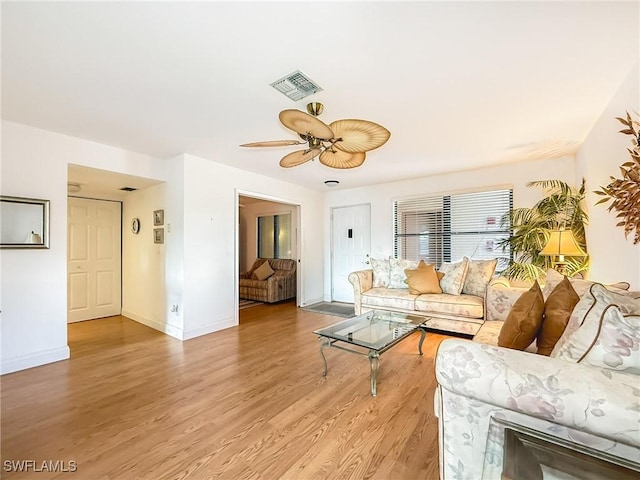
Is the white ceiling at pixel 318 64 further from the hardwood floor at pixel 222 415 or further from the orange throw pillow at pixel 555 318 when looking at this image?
the hardwood floor at pixel 222 415

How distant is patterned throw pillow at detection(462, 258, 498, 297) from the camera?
3.68 metres

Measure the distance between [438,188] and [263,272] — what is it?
A: 3955 millimetres

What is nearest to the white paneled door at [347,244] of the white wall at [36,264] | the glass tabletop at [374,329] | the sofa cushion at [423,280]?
the sofa cushion at [423,280]

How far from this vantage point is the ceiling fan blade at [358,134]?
6.07 feet

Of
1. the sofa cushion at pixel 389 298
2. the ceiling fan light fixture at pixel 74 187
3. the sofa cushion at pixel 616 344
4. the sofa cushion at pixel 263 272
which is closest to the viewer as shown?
the sofa cushion at pixel 616 344

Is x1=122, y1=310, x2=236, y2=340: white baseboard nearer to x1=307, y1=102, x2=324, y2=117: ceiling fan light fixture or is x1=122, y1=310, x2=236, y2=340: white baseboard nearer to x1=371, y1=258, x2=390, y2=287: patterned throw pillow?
x1=371, y1=258, x2=390, y2=287: patterned throw pillow

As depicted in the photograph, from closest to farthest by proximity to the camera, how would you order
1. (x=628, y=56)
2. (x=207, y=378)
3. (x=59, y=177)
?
(x=628, y=56) < (x=207, y=378) < (x=59, y=177)

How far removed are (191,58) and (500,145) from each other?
10.9ft

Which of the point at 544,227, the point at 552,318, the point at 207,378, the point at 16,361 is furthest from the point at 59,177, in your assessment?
the point at 544,227

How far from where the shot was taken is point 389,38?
1.59 m

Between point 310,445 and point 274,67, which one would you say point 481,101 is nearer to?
point 274,67

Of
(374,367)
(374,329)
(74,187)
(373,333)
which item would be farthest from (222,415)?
(74,187)

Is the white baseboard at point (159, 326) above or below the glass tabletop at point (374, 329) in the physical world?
below

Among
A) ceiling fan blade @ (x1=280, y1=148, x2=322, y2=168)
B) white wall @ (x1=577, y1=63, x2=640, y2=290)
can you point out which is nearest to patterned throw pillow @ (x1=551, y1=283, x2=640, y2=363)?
white wall @ (x1=577, y1=63, x2=640, y2=290)
